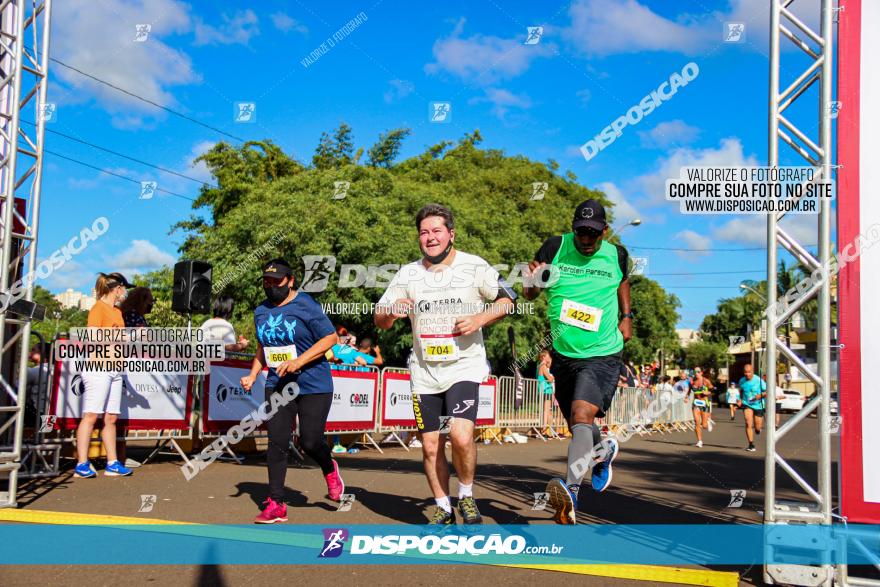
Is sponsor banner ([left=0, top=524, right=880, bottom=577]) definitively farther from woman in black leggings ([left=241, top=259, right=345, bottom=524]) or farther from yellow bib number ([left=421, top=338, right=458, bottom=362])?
yellow bib number ([left=421, top=338, right=458, bottom=362])

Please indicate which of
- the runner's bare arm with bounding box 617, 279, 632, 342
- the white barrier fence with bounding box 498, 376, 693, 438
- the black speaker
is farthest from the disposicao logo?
the white barrier fence with bounding box 498, 376, 693, 438

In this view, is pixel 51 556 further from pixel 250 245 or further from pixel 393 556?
pixel 250 245

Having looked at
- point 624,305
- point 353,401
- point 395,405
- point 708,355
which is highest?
point 708,355

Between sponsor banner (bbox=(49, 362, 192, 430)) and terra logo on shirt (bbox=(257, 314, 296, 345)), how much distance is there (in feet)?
12.8

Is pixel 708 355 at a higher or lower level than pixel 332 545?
higher

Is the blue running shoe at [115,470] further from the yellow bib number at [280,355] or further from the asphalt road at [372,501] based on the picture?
the yellow bib number at [280,355]

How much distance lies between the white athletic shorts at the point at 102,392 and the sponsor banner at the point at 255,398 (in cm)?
168

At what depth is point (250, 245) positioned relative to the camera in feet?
85.3

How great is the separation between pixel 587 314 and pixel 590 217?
687 millimetres

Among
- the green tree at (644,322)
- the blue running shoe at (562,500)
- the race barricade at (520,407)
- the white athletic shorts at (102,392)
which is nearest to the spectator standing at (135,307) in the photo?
the white athletic shorts at (102,392)

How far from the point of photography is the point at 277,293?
616cm

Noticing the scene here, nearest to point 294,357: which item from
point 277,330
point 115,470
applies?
point 277,330

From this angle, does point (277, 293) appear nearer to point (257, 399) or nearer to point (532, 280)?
point (532, 280)

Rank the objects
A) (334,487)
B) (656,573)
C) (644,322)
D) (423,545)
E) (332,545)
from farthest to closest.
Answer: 1. (644,322)
2. (334,487)
3. (423,545)
4. (332,545)
5. (656,573)
